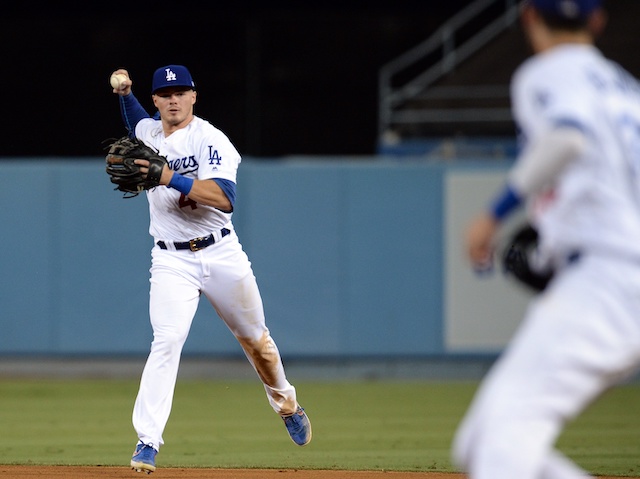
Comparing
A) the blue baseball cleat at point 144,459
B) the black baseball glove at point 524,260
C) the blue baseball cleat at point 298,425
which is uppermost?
the black baseball glove at point 524,260

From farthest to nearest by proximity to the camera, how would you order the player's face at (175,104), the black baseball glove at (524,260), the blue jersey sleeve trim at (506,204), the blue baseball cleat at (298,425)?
the blue baseball cleat at (298,425)
the player's face at (175,104)
the black baseball glove at (524,260)
the blue jersey sleeve trim at (506,204)

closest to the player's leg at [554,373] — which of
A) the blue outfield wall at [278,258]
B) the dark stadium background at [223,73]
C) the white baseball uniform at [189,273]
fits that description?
the white baseball uniform at [189,273]

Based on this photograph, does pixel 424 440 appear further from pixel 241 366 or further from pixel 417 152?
pixel 417 152

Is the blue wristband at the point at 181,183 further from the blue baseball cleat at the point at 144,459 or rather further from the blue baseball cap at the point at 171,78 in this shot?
the blue baseball cleat at the point at 144,459

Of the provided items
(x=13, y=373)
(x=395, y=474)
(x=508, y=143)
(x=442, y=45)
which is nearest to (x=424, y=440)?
(x=395, y=474)

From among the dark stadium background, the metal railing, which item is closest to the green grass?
the metal railing

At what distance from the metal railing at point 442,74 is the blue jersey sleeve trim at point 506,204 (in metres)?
11.6

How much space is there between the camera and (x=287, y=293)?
11977 mm

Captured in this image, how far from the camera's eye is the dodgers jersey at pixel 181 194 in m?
5.98

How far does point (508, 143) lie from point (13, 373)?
20.9 feet

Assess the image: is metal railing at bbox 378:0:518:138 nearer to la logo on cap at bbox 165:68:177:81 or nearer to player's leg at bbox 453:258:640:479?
la logo on cap at bbox 165:68:177:81

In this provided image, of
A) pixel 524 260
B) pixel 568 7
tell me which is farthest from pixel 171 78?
pixel 568 7

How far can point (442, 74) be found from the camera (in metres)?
16.1

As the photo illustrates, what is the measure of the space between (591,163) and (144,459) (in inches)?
124
